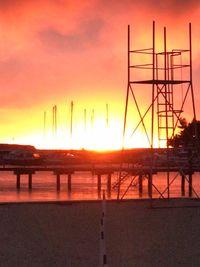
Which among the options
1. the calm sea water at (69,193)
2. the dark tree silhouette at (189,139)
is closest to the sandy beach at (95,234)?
the dark tree silhouette at (189,139)

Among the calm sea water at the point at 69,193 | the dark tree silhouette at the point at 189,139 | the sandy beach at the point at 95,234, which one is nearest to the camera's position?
the sandy beach at the point at 95,234

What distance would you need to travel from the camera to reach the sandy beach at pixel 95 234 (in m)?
16.6

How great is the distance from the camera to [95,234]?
70.5 feet

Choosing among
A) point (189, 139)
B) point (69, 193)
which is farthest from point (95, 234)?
point (189, 139)

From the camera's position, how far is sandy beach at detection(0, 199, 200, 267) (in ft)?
54.6

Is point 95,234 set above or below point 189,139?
below

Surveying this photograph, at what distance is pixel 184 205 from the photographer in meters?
32.4

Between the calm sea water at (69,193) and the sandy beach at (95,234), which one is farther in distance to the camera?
the calm sea water at (69,193)

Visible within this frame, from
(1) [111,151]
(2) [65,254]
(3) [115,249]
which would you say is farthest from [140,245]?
(1) [111,151]

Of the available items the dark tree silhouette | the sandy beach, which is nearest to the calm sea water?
the dark tree silhouette

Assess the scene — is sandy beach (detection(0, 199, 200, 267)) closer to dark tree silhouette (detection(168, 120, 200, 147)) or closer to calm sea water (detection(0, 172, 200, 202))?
dark tree silhouette (detection(168, 120, 200, 147))

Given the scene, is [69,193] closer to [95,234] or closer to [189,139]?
[189,139]

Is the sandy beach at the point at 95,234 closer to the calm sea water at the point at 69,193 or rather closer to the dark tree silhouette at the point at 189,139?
the dark tree silhouette at the point at 189,139

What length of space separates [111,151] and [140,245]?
14750cm
